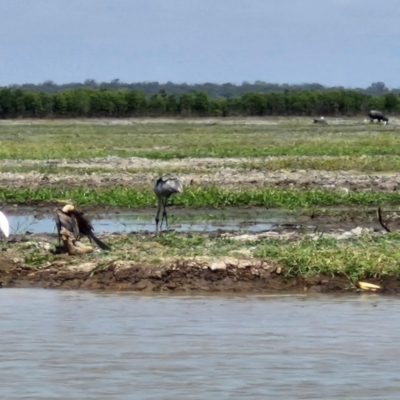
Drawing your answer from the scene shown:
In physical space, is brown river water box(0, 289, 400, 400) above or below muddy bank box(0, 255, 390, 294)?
below

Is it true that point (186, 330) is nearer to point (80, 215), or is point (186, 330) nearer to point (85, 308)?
point (85, 308)

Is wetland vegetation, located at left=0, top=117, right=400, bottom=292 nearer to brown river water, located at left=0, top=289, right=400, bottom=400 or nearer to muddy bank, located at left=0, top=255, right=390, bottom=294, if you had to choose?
muddy bank, located at left=0, top=255, right=390, bottom=294

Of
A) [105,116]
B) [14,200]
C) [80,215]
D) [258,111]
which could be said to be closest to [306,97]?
[258,111]

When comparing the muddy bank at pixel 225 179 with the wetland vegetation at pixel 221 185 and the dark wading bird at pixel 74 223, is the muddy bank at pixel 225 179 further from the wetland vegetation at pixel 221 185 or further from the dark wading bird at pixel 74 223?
the dark wading bird at pixel 74 223

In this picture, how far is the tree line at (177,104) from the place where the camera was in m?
62.7

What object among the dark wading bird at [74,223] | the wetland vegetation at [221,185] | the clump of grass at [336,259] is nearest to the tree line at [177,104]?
the wetland vegetation at [221,185]

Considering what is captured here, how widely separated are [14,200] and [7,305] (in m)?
8.49

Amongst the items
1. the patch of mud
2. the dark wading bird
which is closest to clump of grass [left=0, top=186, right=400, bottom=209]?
the dark wading bird

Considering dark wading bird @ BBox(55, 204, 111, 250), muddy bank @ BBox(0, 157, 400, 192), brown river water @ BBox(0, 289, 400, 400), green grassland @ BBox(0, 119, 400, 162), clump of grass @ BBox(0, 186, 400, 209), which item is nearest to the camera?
brown river water @ BBox(0, 289, 400, 400)

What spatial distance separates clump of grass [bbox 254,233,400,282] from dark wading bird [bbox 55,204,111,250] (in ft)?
5.82

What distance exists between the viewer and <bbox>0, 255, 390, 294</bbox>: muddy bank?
1101 centimetres

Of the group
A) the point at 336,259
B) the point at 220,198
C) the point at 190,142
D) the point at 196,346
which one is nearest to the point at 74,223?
the point at 336,259

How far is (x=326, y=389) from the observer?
7.66 metres

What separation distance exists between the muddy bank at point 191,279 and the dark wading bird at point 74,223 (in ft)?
2.25
